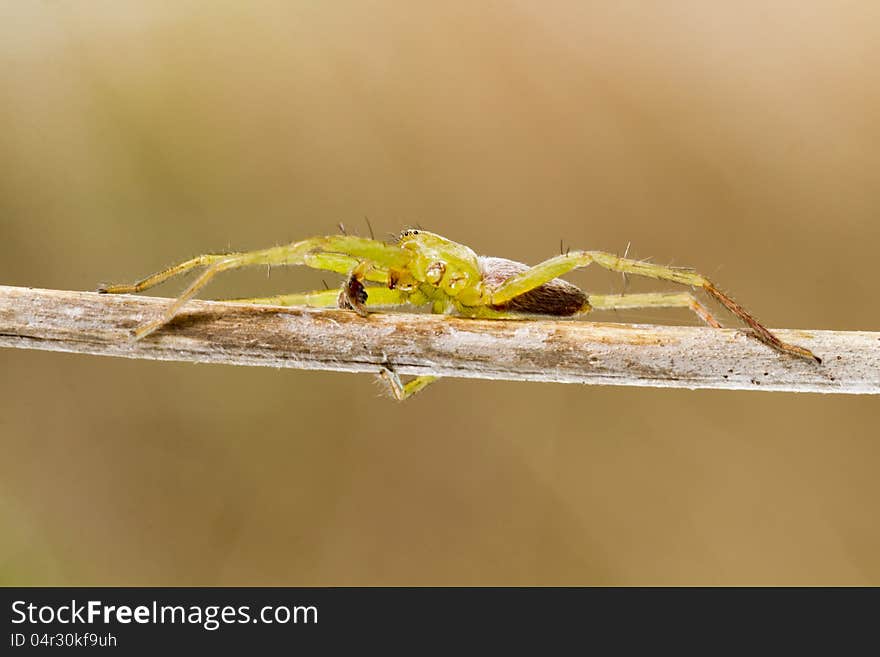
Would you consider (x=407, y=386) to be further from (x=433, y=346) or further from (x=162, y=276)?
(x=162, y=276)

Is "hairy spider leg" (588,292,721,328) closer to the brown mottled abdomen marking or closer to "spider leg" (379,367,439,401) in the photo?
the brown mottled abdomen marking

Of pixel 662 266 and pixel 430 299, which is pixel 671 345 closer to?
pixel 662 266

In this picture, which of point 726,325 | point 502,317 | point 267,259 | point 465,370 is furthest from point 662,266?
point 267,259

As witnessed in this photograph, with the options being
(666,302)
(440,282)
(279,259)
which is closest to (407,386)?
(440,282)

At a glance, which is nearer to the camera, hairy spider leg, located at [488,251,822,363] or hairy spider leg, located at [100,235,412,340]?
hairy spider leg, located at [100,235,412,340]

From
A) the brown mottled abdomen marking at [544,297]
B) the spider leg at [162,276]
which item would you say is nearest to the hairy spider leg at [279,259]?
the spider leg at [162,276]

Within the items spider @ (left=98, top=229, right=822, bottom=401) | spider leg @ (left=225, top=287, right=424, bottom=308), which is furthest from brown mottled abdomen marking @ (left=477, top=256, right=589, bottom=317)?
spider leg @ (left=225, top=287, right=424, bottom=308)

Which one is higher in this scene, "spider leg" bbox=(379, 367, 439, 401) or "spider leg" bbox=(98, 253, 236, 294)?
"spider leg" bbox=(98, 253, 236, 294)
